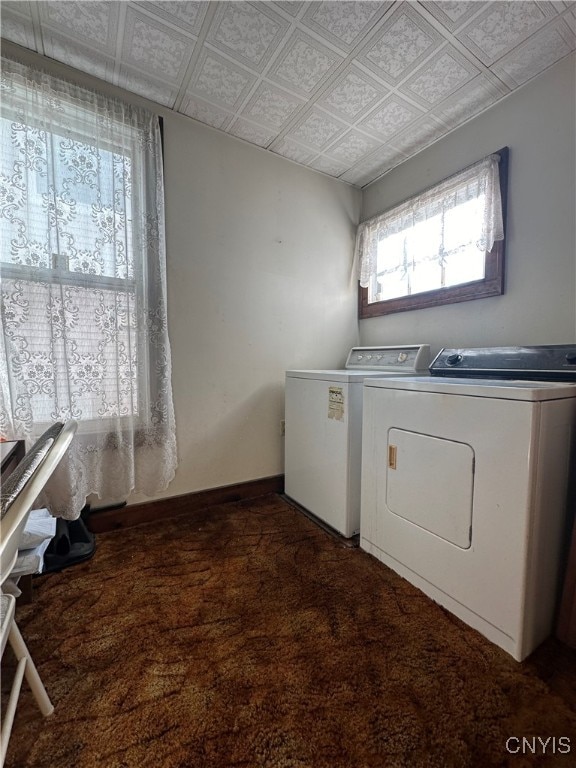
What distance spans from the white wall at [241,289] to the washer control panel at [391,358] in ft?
0.65

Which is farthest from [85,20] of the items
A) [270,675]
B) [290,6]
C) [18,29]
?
[270,675]

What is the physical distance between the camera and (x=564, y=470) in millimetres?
980

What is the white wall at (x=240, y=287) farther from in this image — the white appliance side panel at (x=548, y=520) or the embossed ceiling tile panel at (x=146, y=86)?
the white appliance side panel at (x=548, y=520)

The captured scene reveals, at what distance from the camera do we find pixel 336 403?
159cm

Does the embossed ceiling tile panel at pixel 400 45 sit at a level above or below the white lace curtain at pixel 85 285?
above

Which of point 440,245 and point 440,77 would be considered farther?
point 440,245

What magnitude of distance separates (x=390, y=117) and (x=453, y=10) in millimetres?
538

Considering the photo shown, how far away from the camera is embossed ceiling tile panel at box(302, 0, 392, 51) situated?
1.18 meters

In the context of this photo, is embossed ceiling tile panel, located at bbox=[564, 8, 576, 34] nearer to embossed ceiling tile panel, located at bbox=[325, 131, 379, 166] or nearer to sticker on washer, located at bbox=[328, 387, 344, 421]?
embossed ceiling tile panel, located at bbox=[325, 131, 379, 166]

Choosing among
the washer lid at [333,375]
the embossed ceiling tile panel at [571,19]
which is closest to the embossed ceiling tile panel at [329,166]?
the embossed ceiling tile panel at [571,19]

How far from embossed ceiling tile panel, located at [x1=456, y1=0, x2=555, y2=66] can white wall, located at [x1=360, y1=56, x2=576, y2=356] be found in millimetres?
284

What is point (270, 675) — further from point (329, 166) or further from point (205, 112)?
point (329, 166)

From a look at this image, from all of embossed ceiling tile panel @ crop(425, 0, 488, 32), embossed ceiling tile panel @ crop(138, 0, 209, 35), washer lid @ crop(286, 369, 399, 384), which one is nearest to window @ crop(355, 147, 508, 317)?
embossed ceiling tile panel @ crop(425, 0, 488, 32)

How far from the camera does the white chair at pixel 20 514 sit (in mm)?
479
